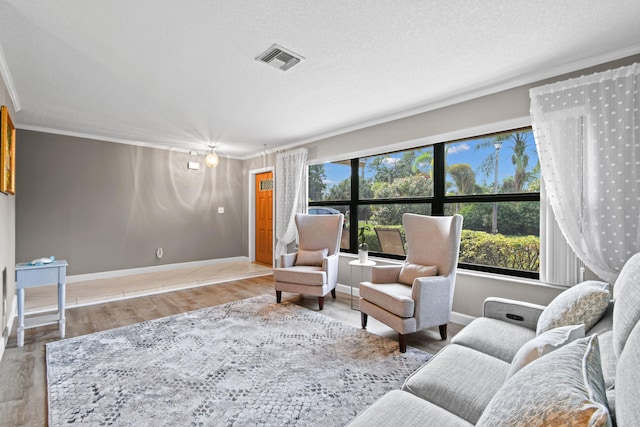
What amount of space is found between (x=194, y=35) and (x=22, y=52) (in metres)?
1.42

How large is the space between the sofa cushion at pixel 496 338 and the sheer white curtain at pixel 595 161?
40.6 inches

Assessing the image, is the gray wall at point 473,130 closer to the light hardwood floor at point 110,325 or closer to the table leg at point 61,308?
the light hardwood floor at point 110,325

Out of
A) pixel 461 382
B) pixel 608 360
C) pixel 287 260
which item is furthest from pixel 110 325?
pixel 608 360

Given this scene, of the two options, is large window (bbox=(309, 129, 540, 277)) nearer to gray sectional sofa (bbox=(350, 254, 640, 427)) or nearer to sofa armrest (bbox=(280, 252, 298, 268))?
sofa armrest (bbox=(280, 252, 298, 268))

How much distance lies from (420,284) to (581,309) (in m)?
1.12

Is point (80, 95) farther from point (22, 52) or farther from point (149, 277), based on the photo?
point (149, 277)

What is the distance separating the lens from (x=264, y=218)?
6.42m

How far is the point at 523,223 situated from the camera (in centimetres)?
297

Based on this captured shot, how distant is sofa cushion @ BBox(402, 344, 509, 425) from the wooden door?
16.4ft

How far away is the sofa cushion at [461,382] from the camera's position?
1214 millimetres

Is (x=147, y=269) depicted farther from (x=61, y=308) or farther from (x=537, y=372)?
(x=537, y=372)

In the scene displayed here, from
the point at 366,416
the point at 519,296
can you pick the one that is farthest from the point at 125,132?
the point at 519,296

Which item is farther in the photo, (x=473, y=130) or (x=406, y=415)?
(x=473, y=130)

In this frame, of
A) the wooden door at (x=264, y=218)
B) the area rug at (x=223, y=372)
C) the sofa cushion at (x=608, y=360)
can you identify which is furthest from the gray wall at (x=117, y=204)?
the sofa cushion at (x=608, y=360)
